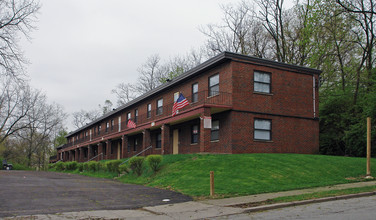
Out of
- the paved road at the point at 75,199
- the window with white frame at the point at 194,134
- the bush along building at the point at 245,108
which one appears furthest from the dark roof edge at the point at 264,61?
the paved road at the point at 75,199

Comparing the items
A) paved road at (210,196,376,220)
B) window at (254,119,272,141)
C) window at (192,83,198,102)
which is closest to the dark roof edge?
window at (254,119,272,141)

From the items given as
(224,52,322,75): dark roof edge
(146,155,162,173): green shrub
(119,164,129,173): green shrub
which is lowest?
(119,164,129,173): green shrub

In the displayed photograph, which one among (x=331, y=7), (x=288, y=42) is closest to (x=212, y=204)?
(x=331, y=7)

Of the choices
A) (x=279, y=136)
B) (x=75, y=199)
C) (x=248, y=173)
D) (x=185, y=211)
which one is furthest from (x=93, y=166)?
(x=185, y=211)

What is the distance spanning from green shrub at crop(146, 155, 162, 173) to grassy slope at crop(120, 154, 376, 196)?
399mm

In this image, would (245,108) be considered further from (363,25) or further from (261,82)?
(363,25)

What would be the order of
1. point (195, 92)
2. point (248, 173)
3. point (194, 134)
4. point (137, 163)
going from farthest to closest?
point (195, 92) < point (194, 134) < point (137, 163) < point (248, 173)

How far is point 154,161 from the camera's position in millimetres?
19500

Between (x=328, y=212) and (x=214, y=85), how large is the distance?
51.1 ft

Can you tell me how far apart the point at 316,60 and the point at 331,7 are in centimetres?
510

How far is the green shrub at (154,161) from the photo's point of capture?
1938 centimetres

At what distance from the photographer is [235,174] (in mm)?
15680

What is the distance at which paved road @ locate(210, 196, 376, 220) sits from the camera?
8643mm

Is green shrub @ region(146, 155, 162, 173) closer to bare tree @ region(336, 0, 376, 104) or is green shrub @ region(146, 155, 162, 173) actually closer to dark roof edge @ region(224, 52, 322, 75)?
dark roof edge @ region(224, 52, 322, 75)
